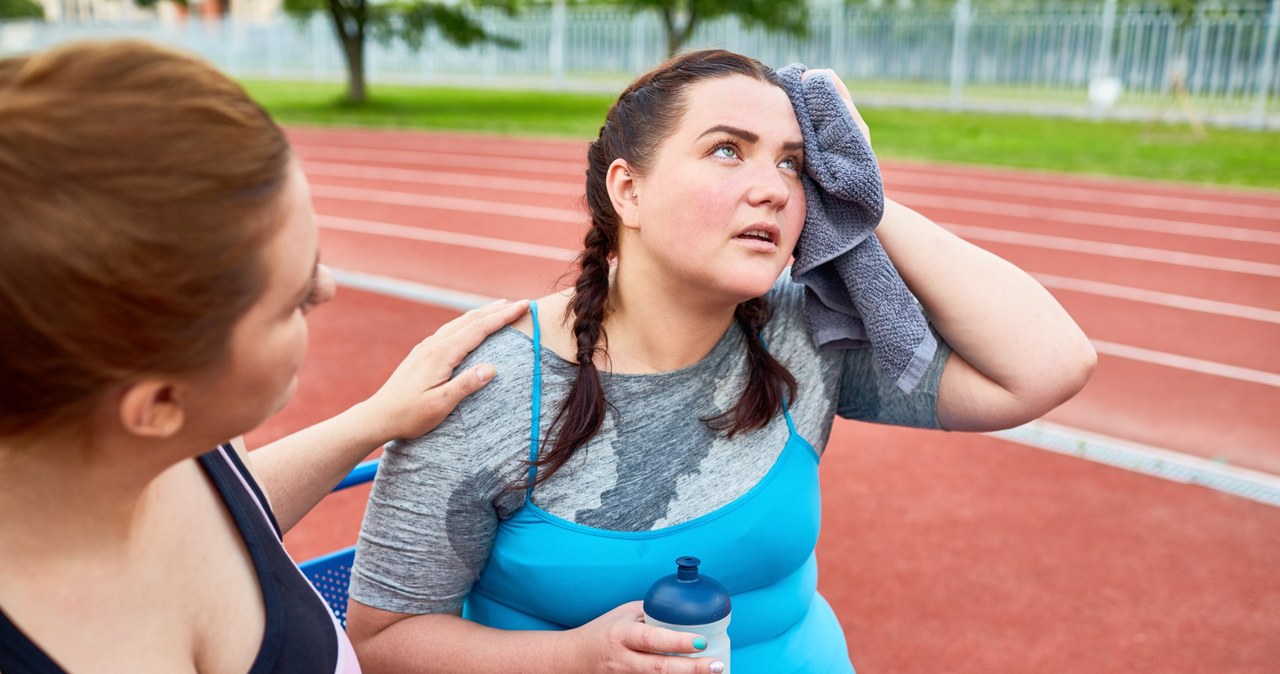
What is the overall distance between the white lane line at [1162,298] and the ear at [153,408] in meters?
7.26

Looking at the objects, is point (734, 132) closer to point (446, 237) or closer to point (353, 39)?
point (446, 237)

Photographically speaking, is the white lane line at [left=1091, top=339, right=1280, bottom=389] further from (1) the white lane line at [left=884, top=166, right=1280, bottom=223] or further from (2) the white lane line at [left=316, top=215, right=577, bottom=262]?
(1) the white lane line at [left=884, top=166, right=1280, bottom=223]

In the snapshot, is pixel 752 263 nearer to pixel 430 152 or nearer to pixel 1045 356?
pixel 1045 356

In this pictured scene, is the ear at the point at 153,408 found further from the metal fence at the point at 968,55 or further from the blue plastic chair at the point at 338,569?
the metal fence at the point at 968,55

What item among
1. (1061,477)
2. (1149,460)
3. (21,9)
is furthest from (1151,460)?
(21,9)

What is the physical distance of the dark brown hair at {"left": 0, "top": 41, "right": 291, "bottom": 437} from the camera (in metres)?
0.85

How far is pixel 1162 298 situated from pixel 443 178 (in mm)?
8007

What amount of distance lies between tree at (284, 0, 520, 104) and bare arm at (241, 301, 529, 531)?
2178 centimetres

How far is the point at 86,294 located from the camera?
2.84 feet

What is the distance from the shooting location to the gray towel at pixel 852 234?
5.80 ft

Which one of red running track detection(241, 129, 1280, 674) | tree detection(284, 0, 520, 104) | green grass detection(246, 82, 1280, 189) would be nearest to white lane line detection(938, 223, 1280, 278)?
red running track detection(241, 129, 1280, 674)

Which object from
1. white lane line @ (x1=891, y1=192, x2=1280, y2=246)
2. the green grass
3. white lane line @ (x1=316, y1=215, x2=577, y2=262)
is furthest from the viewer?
the green grass

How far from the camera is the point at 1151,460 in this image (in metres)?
4.55

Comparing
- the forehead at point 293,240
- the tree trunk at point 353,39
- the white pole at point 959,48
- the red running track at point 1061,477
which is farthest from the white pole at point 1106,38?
the forehead at point 293,240
